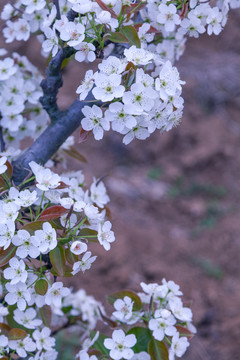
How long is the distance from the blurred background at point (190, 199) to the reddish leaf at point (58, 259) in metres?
1.38

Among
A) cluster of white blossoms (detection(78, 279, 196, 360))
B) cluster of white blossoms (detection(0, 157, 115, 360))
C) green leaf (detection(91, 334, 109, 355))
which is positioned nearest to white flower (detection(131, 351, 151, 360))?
cluster of white blossoms (detection(78, 279, 196, 360))

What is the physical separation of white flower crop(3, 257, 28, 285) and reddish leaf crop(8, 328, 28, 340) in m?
0.22

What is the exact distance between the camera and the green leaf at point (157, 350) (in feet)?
5.22

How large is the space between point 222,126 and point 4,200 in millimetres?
3652

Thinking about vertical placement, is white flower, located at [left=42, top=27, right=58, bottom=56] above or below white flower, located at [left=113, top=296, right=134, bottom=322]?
above

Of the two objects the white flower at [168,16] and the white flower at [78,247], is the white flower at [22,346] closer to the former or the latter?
the white flower at [78,247]

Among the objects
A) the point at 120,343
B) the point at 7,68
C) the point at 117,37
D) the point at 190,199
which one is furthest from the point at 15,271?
the point at 190,199

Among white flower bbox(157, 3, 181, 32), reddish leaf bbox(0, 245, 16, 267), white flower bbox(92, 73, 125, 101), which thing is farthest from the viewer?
white flower bbox(157, 3, 181, 32)

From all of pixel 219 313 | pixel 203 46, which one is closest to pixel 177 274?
pixel 219 313

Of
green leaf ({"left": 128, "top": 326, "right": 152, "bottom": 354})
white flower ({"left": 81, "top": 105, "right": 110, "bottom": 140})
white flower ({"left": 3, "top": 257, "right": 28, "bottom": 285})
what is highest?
white flower ({"left": 81, "top": 105, "right": 110, "bottom": 140})

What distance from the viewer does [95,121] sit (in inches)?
57.6

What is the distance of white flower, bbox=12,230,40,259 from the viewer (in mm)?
1403

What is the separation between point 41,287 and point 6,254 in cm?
14

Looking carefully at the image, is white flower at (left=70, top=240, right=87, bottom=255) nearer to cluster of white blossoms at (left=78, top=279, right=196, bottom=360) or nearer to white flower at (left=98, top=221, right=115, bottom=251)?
white flower at (left=98, top=221, right=115, bottom=251)
